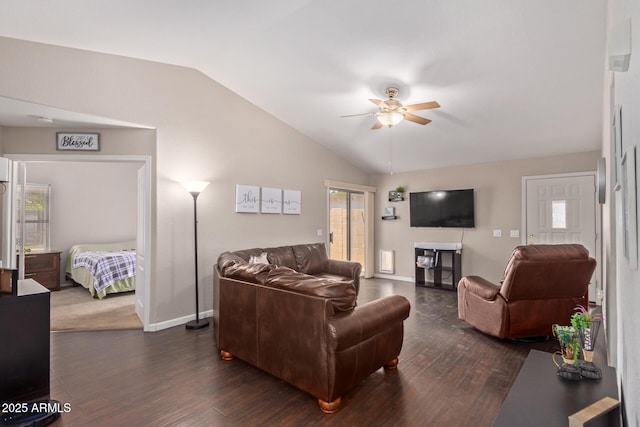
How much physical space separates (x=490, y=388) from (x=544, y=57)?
10.2 ft

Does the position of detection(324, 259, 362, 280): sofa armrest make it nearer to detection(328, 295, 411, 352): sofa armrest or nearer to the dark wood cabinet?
detection(328, 295, 411, 352): sofa armrest

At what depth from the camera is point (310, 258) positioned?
544cm

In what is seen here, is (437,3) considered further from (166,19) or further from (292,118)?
(292,118)

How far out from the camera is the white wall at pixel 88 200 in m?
6.67

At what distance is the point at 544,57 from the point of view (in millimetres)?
3264

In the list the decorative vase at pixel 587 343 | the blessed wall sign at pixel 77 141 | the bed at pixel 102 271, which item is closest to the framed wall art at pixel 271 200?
the blessed wall sign at pixel 77 141

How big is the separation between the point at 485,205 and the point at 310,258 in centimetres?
337

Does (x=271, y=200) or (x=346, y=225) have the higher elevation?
(x=271, y=200)

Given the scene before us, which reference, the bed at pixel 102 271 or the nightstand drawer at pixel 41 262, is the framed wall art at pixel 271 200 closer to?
the bed at pixel 102 271

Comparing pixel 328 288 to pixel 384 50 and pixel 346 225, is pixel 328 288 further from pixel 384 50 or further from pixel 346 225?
pixel 346 225

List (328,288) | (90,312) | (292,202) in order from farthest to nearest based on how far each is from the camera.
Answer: (292,202), (90,312), (328,288)

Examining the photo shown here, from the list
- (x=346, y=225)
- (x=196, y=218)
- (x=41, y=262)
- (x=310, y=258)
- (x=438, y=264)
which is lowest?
(x=438, y=264)

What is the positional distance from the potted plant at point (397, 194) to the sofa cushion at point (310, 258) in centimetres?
232

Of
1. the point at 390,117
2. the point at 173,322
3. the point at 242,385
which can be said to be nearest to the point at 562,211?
the point at 390,117
